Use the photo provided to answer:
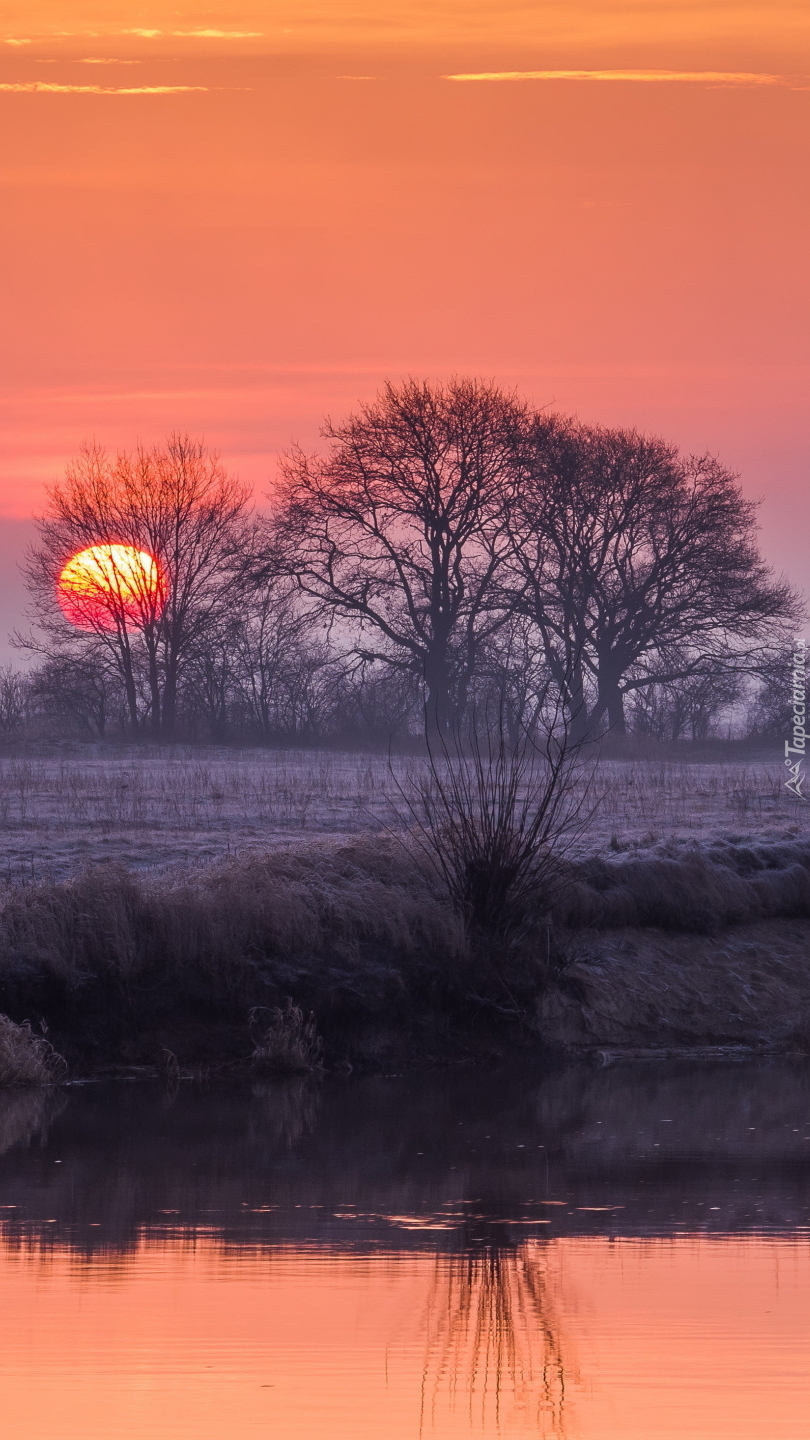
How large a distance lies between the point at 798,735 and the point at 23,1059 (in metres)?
31.4

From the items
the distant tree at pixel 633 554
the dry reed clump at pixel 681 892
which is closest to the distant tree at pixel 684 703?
the distant tree at pixel 633 554

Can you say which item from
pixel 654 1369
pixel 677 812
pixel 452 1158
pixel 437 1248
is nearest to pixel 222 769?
pixel 677 812

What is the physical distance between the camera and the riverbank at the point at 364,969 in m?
15.2

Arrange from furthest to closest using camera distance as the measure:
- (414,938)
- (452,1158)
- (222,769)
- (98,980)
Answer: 1. (222,769)
2. (414,938)
3. (98,980)
4. (452,1158)

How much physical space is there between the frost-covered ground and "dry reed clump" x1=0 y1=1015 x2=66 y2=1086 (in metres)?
2.67

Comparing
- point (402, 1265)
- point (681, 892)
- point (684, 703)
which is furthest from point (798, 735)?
point (402, 1265)

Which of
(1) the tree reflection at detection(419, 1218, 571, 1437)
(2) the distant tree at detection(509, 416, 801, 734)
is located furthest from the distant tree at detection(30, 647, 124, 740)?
(1) the tree reflection at detection(419, 1218, 571, 1437)

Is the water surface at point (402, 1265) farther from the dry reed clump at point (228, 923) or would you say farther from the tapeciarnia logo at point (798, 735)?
the tapeciarnia logo at point (798, 735)

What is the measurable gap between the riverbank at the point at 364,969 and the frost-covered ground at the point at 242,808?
140 centimetres

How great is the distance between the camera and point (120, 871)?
51.7ft

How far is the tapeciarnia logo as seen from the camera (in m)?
32.9

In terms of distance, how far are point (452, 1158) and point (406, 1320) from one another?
3.92 m

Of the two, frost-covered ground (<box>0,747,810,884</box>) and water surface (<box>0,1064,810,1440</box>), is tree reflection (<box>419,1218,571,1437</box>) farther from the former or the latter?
frost-covered ground (<box>0,747,810,884</box>)

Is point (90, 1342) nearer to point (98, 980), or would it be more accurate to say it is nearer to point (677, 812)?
point (98, 980)
